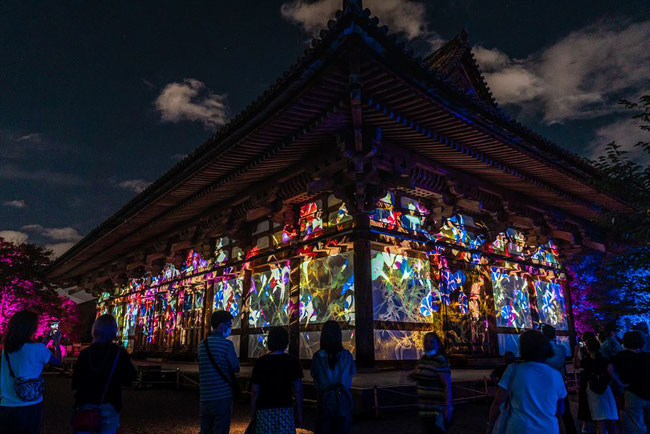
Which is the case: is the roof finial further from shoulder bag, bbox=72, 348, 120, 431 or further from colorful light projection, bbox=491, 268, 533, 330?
colorful light projection, bbox=491, 268, 533, 330

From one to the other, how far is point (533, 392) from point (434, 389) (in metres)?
1.25

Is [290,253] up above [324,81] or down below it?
below

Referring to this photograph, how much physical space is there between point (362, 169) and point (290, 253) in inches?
138

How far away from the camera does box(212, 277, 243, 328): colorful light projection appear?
1179cm

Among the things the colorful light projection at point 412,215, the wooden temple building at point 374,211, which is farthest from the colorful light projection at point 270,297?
the colorful light projection at point 412,215

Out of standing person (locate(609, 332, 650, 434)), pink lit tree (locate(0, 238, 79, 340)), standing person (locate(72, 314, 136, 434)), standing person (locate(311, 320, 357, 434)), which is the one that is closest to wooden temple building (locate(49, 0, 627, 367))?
standing person (locate(311, 320, 357, 434))

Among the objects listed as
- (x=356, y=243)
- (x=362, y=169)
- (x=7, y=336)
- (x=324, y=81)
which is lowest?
(x=7, y=336)

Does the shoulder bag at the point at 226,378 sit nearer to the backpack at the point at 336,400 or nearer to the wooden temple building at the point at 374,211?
the backpack at the point at 336,400

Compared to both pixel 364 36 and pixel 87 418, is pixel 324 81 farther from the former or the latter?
pixel 87 418

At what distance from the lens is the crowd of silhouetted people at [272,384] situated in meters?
2.78

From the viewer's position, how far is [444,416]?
3799 mm

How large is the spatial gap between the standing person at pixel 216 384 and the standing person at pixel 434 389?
172cm

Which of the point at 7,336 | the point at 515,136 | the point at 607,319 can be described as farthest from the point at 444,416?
the point at 607,319

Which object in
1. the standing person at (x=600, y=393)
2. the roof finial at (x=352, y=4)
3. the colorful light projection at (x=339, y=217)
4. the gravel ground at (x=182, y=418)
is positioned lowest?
the gravel ground at (x=182, y=418)
